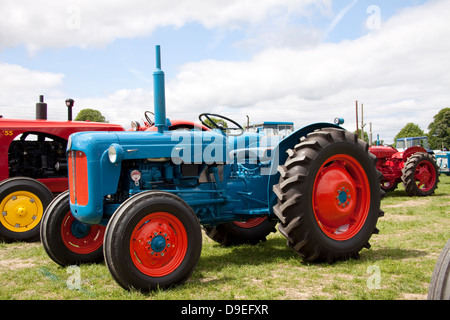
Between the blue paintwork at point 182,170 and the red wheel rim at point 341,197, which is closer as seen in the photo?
the blue paintwork at point 182,170

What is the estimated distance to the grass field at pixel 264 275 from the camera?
3281 millimetres

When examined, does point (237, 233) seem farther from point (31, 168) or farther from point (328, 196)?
point (31, 168)

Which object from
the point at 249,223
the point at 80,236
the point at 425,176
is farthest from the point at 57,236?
the point at 425,176

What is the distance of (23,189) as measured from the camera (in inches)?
234

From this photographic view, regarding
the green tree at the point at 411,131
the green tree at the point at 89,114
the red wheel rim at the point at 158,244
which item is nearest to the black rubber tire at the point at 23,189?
the red wheel rim at the point at 158,244

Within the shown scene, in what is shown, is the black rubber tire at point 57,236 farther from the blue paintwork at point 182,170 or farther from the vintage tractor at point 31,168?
the vintage tractor at point 31,168

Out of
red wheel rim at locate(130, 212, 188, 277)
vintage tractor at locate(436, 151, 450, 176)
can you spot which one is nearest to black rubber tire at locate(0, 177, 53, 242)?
red wheel rim at locate(130, 212, 188, 277)

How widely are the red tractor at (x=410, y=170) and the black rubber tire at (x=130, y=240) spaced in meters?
9.01

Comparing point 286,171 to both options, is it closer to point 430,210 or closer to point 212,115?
point 212,115

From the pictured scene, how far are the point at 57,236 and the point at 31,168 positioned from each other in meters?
3.04

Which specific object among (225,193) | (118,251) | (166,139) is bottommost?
(118,251)

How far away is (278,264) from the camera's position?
13.9 feet
